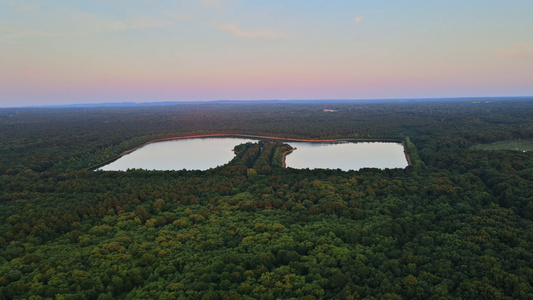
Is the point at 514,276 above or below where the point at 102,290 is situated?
above

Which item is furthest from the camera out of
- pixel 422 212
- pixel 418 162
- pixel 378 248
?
pixel 418 162

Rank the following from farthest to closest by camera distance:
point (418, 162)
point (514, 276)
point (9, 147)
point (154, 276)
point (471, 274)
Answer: point (9, 147) → point (418, 162) → point (154, 276) → point (471, 274) → point (514, 276)

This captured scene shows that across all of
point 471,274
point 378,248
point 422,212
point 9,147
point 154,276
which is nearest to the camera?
point 471,274

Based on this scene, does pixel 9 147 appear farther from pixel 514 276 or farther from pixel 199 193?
pixel 514 276

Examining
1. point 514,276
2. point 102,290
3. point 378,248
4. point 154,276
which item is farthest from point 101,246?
point 514,276

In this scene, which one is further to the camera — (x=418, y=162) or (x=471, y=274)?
(x=418, y=162)

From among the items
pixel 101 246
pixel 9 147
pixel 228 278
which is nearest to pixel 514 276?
pixel 228 278

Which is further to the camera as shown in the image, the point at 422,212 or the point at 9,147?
the point at 9,147

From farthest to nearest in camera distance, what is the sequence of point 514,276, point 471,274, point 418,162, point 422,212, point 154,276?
point 418,162
point 422,212
point 154,276
point 471,274
point 514,276

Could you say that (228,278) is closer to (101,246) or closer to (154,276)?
(154,276)
